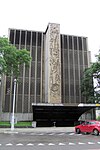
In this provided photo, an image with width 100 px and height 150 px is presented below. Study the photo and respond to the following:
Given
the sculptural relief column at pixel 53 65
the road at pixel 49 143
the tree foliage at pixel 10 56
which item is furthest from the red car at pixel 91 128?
the sculptural relief column at pixel 53 65

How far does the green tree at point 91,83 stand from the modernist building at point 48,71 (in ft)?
7.72

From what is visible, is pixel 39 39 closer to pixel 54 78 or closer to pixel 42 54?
pixel 42 54

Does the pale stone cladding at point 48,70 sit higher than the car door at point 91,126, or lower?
higher

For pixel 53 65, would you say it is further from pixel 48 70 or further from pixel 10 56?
pixel 10 56

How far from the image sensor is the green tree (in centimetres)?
3697

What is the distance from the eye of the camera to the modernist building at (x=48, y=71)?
1543 inches

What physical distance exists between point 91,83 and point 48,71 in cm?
972

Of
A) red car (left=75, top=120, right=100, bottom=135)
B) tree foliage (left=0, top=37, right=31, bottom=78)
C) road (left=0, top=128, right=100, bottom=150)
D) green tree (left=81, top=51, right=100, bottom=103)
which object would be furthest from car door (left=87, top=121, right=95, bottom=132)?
green tree (left=81, top=51, right=100, bottom=103)

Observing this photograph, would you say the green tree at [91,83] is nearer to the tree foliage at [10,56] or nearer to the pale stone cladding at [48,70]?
the pale stone cladding at [48,70]

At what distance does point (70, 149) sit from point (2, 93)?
107ft

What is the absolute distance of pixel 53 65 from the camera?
3988cm

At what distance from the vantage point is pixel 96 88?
1533 inches

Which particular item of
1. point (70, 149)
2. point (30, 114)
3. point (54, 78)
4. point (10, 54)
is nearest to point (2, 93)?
point (30, 114)

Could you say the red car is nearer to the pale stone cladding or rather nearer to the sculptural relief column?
the pale stone cladding
